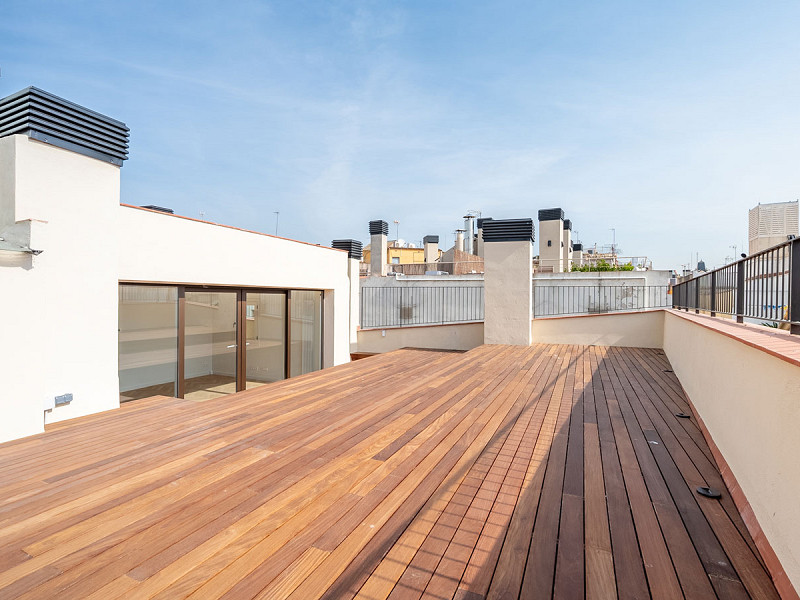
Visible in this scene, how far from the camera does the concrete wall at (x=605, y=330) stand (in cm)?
850

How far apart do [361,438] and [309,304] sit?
19.2 ft

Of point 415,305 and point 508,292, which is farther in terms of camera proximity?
point 415,305

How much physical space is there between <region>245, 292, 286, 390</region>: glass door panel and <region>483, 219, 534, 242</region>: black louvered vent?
15.4ft

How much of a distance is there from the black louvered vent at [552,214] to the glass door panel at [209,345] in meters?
21.3

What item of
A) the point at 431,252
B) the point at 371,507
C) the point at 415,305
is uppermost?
the point at 431,252

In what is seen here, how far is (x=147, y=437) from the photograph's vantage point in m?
3.21

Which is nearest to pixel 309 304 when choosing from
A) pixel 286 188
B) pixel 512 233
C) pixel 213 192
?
pixel 512 233

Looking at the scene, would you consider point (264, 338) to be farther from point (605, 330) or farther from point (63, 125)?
point (605, 330)

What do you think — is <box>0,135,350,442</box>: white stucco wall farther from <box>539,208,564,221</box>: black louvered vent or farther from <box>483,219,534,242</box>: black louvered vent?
<box>539,208,564,221</box>: black louvered vent

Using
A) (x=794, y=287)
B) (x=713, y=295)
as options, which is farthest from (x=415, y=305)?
(x=794, y=287)

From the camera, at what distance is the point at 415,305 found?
563 inches

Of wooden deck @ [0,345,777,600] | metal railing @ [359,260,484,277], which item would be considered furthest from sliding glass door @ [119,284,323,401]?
metal railing @ [359,260,484,277]

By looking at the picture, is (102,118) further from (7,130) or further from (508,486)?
(508,486)

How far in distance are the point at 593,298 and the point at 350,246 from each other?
8948mm
